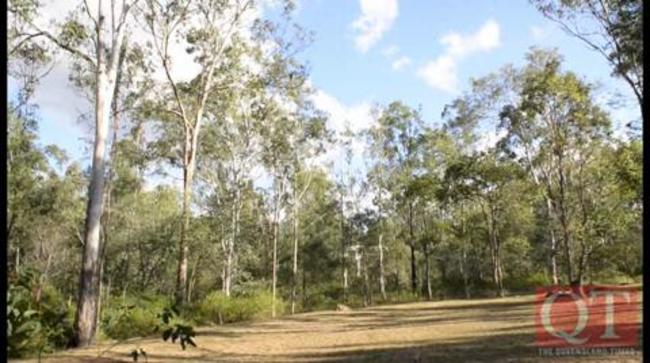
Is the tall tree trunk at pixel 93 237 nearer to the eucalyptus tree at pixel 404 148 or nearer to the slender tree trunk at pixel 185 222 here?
the slender tree trunk at pixel 185 222

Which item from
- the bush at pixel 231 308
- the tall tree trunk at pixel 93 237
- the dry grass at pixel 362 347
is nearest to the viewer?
the dry grass at pixel 362 347

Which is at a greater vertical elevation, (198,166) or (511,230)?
(198,166)

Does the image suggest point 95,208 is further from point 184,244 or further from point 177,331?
point 177,331

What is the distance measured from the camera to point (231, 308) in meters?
17.9

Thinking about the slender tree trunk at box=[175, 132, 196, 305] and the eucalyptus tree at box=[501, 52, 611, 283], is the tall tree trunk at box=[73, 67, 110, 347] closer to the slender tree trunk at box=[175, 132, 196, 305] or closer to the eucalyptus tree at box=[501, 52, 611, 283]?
the slender tree trunk at box=[175, 132, 196, 305]

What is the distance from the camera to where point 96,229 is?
10.4 m

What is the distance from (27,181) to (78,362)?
23.3 metres

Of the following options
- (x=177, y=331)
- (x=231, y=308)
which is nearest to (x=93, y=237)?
(x=231, y=308)

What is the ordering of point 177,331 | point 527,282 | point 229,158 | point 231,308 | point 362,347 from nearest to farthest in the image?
point 177,331, point 362,347, point 231,308, point 229,158, point 527,282

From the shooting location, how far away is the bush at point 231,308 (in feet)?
56.5

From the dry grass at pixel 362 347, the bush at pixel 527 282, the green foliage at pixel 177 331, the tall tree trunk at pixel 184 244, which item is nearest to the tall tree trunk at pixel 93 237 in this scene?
the dry grass at pixel 362 347

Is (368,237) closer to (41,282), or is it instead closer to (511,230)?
(511,230)

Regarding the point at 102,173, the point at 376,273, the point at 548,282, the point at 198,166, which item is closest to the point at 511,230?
the point at 548,282

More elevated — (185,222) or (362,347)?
(185,222)
